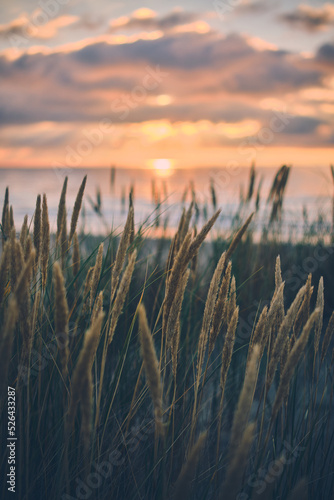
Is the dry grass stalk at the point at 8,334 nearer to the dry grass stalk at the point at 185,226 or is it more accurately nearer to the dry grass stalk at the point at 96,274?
the dry grass stalk at the point at 96,274

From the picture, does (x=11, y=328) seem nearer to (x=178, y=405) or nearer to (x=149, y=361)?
(x=149, y=361)

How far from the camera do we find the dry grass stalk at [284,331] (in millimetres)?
932

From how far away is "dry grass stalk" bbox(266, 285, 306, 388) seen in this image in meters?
0.93

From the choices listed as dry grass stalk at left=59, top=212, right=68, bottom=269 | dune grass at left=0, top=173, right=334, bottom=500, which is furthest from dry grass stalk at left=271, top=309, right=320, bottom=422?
dry grass stalk at left=59, top=212, right=68, bottom=269

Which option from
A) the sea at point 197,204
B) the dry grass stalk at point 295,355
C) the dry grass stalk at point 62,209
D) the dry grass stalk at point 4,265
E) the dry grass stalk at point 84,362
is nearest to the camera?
the dry grass stalk at point 84,362

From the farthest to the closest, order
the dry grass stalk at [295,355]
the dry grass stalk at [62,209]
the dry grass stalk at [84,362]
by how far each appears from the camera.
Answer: the dry grass stalk at [62,209], the dry grass stalk at [295,355], the dry grass stalk at [84,362]

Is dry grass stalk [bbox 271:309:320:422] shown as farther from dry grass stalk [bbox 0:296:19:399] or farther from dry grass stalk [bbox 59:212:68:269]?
dry grass stalk [bbox 59:212:68:269]

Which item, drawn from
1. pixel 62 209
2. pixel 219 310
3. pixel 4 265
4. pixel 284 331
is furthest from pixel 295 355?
pixel 62 209

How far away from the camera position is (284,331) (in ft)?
3.14

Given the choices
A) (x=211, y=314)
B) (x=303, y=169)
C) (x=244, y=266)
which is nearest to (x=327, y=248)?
(x=244, y=266)

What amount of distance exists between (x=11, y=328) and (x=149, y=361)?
0.26m

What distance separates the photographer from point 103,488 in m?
1.25

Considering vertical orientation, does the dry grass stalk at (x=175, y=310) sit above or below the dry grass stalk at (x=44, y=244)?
below

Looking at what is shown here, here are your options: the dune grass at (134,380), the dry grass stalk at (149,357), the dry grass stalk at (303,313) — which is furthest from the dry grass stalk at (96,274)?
the dry grass stalk at (303,313)
